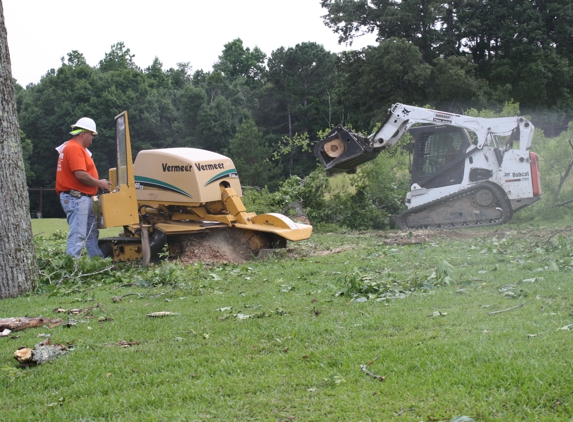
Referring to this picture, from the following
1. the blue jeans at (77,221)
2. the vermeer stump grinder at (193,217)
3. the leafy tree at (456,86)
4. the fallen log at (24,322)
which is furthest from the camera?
the leafy tree at (456,86)

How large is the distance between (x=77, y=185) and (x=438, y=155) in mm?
9269

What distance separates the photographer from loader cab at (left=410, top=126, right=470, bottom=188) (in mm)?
15258

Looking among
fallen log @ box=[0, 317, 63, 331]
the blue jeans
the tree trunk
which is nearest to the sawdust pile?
the blue jeans

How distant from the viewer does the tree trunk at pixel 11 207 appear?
25.6ft

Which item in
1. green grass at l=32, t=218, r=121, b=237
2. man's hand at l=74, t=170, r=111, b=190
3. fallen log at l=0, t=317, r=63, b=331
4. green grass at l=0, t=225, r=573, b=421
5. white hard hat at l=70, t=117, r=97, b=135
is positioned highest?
white hard hat at l=70, t=117, r=97, b=135

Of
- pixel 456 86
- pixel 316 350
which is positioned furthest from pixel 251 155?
pixel 316 350

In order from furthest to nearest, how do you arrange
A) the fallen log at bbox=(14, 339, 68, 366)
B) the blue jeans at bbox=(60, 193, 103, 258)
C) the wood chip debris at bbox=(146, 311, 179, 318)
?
the blue jeans at bbox=(60, 193, 103, 258)
the wood chip debris at bbox=(146, 311, 179, 318)
the fallen log at bbox=(14, 339, 68, 366)

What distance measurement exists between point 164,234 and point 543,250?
5.79 m

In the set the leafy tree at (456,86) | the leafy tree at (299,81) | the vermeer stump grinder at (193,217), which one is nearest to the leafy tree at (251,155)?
the leafy tree at (299,81)

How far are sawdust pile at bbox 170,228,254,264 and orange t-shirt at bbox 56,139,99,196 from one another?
69.6 inches

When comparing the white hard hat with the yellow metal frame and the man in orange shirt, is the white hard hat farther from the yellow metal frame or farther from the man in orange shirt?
the yellow metal frame

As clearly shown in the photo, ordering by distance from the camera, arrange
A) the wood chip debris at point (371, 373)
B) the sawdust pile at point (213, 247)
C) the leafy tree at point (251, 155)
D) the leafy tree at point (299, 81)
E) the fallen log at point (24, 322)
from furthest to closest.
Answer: the leafy tree at point (299, 81)
the leafy tree at point (251, 155)
the sawdust pile at point (213, 247)
the fallen log at point (24, 322)
the wood chip debris at point (371, 373)

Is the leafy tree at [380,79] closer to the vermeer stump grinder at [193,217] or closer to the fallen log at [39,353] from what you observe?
the vermeer stump grinder at [193,217]

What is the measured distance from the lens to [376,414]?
3.33m
